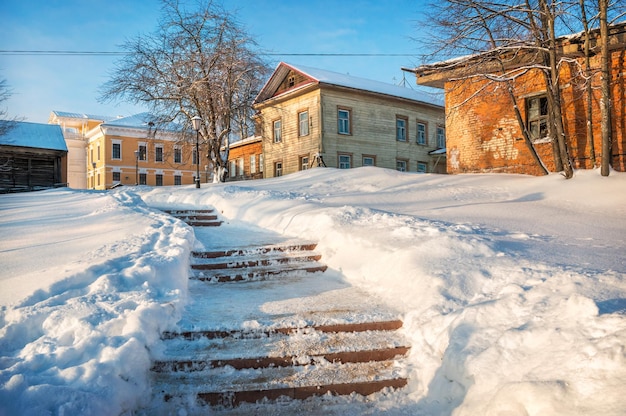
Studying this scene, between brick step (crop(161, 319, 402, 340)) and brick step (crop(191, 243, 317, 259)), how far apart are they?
8.81 ft

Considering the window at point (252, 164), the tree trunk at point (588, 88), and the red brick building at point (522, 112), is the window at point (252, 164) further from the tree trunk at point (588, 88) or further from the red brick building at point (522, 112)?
the tree trunk at point (588, 88)

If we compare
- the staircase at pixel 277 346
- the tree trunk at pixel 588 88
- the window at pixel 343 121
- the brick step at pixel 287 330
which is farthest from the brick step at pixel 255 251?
the window at pixel 343 121

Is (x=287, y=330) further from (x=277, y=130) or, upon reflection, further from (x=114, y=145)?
(x=114, y=145)

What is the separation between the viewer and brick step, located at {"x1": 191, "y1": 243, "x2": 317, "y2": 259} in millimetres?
6348

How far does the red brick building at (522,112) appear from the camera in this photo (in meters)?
11.7

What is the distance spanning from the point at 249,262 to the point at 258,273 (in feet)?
1.33

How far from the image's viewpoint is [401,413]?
2.91m

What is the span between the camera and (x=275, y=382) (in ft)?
10.4

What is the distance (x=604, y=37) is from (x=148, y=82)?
1840cm

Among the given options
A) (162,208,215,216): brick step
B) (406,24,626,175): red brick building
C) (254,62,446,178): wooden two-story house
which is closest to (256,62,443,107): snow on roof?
(254,62,446,178): wooden two-story house

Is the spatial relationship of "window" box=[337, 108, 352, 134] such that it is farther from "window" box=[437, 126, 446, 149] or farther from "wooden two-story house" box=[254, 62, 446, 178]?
"window" box=[437, 126, 446, 149]

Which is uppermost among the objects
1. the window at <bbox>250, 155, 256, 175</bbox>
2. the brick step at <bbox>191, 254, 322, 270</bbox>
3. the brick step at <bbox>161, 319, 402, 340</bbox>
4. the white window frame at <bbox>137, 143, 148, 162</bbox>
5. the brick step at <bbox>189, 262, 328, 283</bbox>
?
the white window frame at <bbox>137, 143, 148, 162</bbox>

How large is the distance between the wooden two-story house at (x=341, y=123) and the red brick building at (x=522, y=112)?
8068 millimetres

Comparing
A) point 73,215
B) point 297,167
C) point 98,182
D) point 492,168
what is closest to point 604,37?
point 492,168
